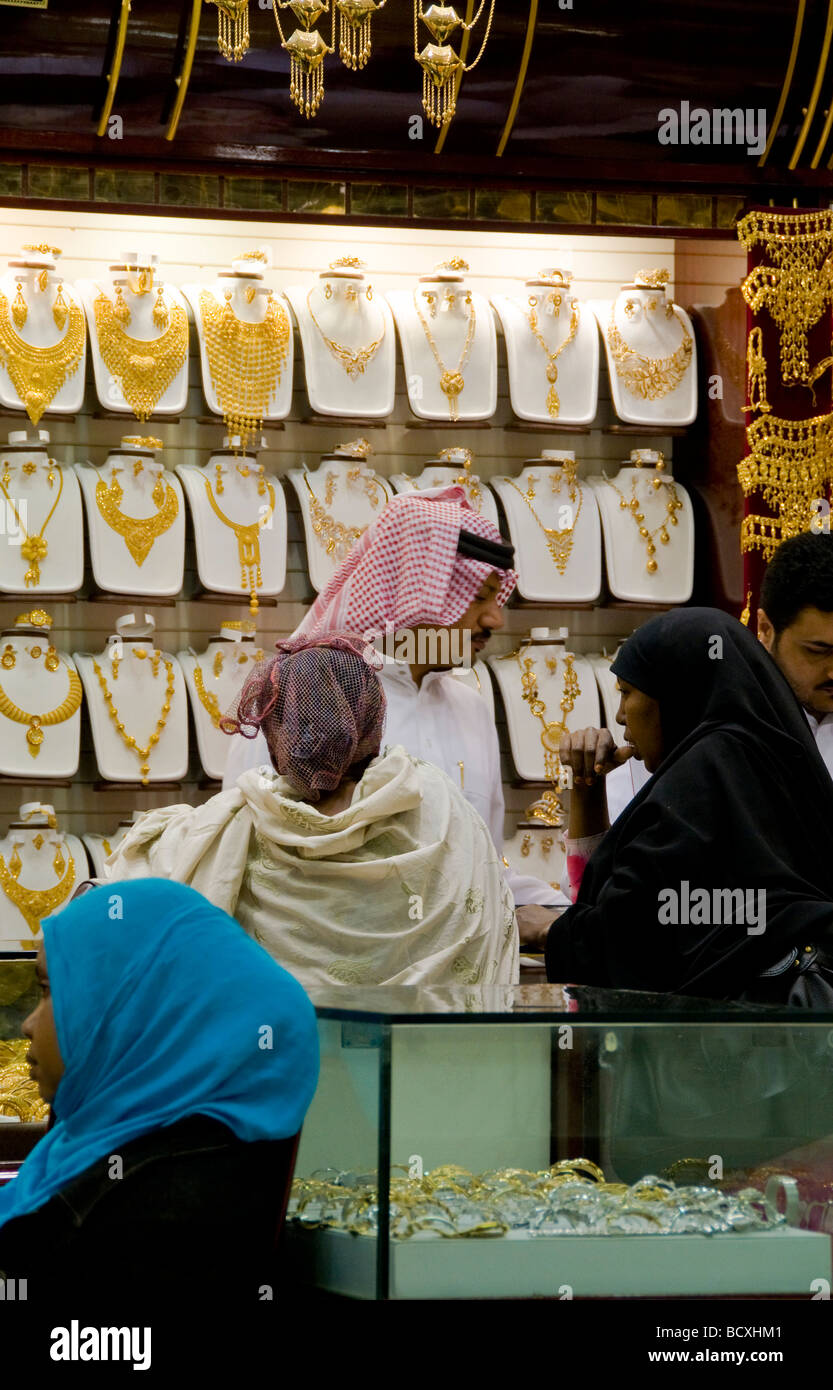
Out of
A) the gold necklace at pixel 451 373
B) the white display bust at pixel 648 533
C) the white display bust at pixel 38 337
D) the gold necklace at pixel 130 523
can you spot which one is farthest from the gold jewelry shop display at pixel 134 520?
the white display bust at pixel 648 533

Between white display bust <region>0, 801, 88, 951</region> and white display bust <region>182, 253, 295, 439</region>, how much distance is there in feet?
3.75

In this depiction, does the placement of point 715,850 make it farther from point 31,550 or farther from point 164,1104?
point 31,550

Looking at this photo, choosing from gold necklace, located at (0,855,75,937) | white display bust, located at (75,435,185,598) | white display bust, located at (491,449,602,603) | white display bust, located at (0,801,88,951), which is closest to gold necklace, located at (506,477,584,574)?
white display bust, located at (491,449,602,603)

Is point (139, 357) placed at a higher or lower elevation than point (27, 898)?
higher

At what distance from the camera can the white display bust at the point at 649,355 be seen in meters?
5.11

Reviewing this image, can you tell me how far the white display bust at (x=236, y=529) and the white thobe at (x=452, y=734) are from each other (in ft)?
3.37

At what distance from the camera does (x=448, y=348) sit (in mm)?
4988

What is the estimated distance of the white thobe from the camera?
3797 millimetres

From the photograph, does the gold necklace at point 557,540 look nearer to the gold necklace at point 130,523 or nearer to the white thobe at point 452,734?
the gold necklace at point 130,523

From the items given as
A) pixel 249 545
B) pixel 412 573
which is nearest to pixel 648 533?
pixel 249 545

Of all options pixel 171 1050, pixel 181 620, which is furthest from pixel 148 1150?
pixel 181 620

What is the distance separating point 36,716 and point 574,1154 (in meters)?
3.13
